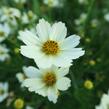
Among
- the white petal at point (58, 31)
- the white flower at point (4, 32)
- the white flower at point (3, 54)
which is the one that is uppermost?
the white flower at point (4, 32)

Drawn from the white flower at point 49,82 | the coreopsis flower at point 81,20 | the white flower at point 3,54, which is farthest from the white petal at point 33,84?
the coreopsis flower at point 81,20

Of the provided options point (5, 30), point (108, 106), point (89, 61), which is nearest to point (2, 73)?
point (5, 30)

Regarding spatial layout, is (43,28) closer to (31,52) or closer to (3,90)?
(31,52)

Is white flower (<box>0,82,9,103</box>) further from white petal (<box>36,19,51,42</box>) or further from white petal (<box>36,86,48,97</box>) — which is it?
white petal (<box>36,19,51,42</box>)

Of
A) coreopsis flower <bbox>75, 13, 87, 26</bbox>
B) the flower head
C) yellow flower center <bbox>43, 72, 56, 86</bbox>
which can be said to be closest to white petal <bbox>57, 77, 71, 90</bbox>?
yellow flower center <bbox>43, 72, 56, 86</bbox>

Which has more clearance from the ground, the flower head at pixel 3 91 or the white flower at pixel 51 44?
the flower head at pixel 3 91

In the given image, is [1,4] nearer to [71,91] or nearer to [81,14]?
[81,14]

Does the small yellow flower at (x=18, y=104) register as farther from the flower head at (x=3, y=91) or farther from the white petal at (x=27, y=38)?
the white petal at (x=27, y=38)

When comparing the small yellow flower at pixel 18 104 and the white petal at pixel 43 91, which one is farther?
the small yellow flower at pixel 18 104
